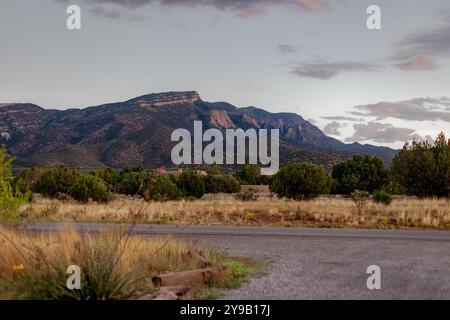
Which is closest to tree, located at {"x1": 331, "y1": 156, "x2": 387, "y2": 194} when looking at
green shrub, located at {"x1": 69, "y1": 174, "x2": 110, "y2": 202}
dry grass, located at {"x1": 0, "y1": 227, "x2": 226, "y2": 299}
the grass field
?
green shrub, located at {"x1": 69, "y1": 174, "x2": 110, "y2": 202}

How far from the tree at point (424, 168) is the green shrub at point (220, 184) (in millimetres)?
23873

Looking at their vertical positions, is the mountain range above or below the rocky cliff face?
below

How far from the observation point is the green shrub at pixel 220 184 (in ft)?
196

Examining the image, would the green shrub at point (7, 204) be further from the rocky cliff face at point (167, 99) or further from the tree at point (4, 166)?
the rocky cliff face at point (167, 99)

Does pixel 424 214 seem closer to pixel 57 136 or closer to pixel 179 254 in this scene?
pixel 179 254

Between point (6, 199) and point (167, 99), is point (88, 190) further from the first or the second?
point (167, 99)

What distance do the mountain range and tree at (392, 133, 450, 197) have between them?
894 inches

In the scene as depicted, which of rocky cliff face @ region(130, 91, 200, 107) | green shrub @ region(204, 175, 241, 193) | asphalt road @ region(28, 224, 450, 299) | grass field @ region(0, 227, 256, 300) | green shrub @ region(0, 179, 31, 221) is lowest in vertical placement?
green shrub @ region(204, 175, 241, 193)

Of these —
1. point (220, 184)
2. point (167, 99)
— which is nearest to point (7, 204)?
point (220, 184)

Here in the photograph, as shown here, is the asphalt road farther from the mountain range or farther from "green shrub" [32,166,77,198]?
the mountain range

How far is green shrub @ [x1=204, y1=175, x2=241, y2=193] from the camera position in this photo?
2350 inches

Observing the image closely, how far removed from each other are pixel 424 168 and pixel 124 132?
→ 67692 mm
